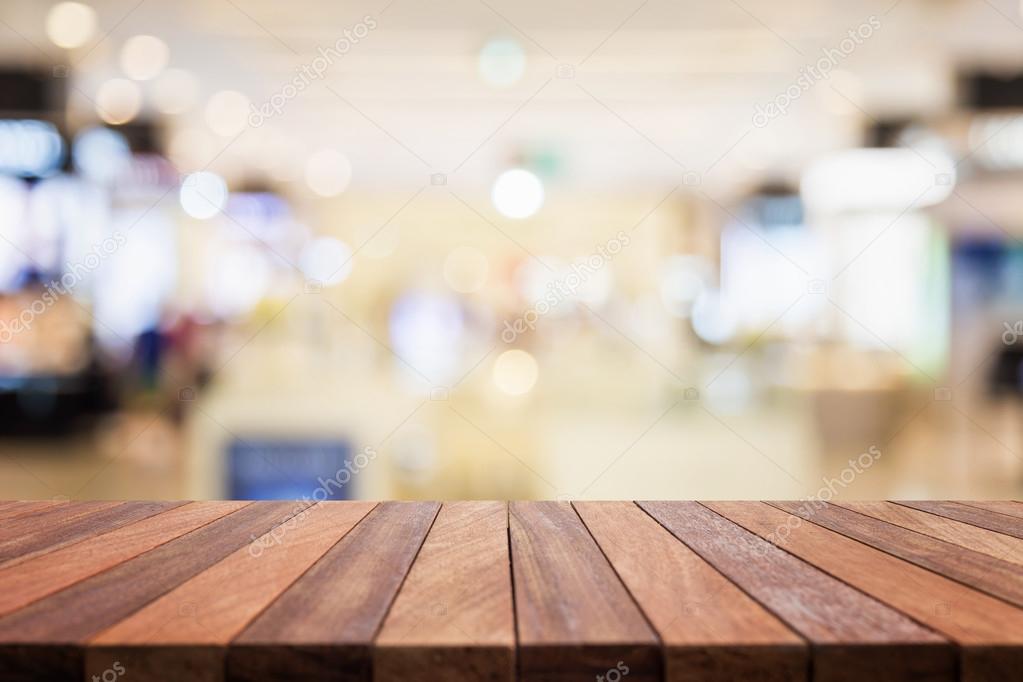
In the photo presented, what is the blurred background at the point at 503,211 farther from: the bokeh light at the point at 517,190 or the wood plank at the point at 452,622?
A: the wood plank at the point at 452,622

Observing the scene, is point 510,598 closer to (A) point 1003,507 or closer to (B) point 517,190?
(A) point 1003,507

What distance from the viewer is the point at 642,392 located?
5.09 metres

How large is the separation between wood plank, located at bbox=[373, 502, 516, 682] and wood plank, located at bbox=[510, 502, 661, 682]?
17 mm

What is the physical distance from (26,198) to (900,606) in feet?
19.0

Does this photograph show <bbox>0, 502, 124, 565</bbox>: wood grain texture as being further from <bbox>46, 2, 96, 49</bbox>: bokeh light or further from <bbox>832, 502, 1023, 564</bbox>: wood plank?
<bbox>46, 2, 96, 49</bbox>: bokeh light

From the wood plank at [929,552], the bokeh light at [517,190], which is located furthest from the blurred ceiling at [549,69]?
the wood plank at [929,552]

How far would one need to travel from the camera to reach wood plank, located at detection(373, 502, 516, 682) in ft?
2.51

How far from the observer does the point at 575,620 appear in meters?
0.83

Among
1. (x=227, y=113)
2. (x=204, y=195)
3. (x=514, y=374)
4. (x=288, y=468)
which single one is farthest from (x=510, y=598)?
(x=204, y=195)

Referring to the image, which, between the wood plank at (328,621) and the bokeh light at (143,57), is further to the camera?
the bokeh light at (143,57)

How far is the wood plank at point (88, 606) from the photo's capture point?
78 centimetres

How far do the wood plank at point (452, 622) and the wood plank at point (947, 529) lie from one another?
62 cm

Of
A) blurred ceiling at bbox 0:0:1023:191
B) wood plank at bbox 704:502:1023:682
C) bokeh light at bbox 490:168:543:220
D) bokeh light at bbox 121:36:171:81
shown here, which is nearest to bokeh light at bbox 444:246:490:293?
blurred ceiling at bbox 0:0:1023:191

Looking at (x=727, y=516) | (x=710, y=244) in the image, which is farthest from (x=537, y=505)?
(x=710, y=244)
